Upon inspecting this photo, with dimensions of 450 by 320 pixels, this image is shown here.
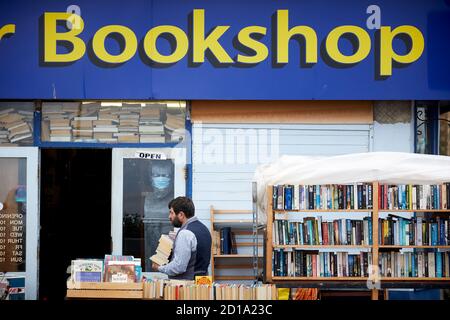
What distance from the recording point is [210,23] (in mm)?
11008

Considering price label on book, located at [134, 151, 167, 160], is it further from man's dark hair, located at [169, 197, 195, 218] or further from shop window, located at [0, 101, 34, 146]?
man's dark hair, located at [169, 197, 195, 218]

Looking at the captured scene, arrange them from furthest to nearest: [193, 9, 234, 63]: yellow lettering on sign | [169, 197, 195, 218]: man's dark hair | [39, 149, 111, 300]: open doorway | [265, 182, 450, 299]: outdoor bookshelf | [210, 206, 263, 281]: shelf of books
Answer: [39, 149, 111, 300]: open doorway → [210, 206, 263, 281]: shelf of books → [193, 9, 234, 63]: yellow lettering on sign → [265, 182, 450, 299]: outdoor bookshelf → [169, 197, 195, 218]: man's dark hair

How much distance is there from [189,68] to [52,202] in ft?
8.42

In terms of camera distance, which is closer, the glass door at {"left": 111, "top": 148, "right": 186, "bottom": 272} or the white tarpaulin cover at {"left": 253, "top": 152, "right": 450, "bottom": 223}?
the white tarpaulin cover at {"left": 253, "top": 152, "right": 450, "bottom": 223}

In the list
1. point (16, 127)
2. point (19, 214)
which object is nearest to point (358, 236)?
point (19, 214)

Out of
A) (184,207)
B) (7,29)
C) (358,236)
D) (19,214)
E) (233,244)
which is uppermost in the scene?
(7,29)

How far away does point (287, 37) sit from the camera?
11008mm

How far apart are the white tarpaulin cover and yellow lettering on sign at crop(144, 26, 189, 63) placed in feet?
A: 8.07

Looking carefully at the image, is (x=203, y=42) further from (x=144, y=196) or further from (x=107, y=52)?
(x=144, y=196)

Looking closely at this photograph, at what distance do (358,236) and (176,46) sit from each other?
3411 millimetres

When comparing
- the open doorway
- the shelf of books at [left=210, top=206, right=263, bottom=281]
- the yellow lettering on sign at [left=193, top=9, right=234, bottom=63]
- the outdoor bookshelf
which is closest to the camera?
the outdoor bookshelf

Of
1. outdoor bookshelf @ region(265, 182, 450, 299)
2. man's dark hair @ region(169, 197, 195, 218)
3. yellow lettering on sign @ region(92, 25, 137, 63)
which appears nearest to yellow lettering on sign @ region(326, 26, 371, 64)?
outdoor bookshelf @ region(265, 182, 450, 299)

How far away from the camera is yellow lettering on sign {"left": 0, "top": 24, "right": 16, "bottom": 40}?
436 inches

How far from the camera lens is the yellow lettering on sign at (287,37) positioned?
11008 millimetres
